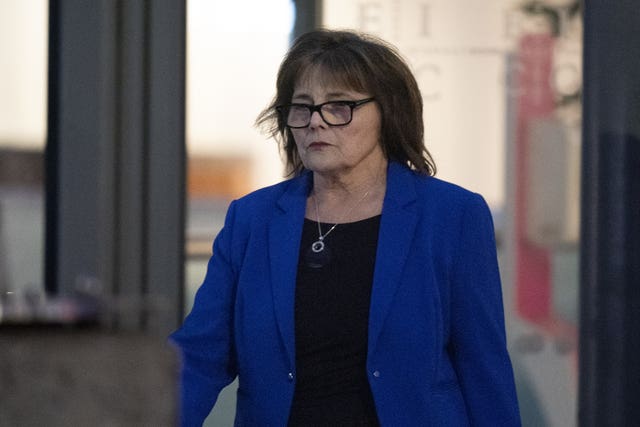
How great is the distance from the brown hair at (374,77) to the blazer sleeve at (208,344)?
18.6 inches

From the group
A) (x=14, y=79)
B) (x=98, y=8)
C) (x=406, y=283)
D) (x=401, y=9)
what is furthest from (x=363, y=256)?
(x=401, y=9)

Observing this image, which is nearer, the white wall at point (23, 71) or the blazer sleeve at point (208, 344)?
the blazer sleeve at point (208, 344)

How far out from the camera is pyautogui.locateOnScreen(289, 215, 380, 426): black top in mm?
2824

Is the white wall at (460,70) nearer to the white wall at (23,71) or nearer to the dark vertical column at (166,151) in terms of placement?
the white wall at (23,71)

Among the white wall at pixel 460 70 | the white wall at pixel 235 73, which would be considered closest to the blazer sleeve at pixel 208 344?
the white wall at pixel 235 73

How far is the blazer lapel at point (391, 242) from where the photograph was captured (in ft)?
9.27

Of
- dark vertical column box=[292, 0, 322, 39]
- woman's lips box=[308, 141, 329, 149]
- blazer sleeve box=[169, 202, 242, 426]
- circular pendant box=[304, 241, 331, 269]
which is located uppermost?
dark vertical column box=[292, 0, 322, 39]

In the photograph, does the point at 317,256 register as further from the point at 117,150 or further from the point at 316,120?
the point at 117,150

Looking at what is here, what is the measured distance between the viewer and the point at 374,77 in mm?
3016

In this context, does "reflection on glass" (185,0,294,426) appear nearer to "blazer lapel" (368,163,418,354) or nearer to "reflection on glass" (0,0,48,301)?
"reflection on glass" (0,0,48,301)

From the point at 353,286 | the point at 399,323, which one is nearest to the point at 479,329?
the point at 399,323

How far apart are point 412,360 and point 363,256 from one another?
0.87 feet

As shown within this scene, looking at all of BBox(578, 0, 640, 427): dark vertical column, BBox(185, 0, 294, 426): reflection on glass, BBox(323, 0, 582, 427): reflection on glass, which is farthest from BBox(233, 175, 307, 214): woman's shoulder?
BBox(578, 0, 640, 427): dark vertical column

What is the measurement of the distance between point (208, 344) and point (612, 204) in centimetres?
176
